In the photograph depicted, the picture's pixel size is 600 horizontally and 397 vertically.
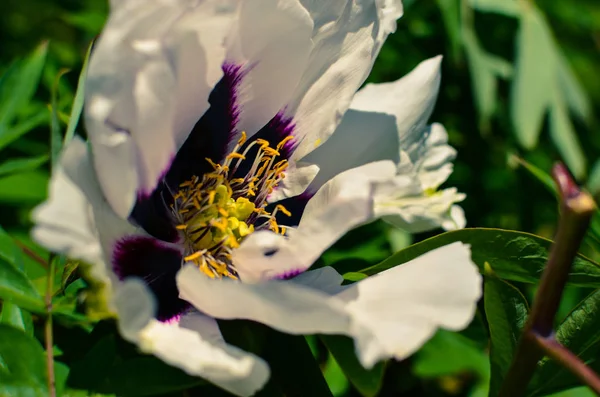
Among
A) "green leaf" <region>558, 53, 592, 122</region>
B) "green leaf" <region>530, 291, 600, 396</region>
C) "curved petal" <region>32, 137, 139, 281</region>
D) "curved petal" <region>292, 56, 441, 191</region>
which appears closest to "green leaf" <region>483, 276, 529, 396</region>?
"green leaf" <region>530, 291, 600, 396</region>

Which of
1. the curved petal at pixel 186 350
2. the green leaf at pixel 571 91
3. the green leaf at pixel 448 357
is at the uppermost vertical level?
the curved petal at pixel 186 350

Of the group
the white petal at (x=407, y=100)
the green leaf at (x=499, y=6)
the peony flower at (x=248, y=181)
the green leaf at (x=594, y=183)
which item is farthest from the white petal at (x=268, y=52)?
the green leaf at (x=594, y=183)

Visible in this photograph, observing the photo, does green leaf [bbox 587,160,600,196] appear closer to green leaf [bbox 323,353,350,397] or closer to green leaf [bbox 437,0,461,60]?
green leaf [bbox 437,0,461,60]

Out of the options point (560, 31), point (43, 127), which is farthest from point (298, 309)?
point (560, 31)

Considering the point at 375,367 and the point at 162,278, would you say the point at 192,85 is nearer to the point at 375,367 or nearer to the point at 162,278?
the point at 162,278

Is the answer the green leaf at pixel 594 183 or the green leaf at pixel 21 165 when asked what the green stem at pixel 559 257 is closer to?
the green leaf at pixel 21 165

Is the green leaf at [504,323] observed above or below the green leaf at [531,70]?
above
